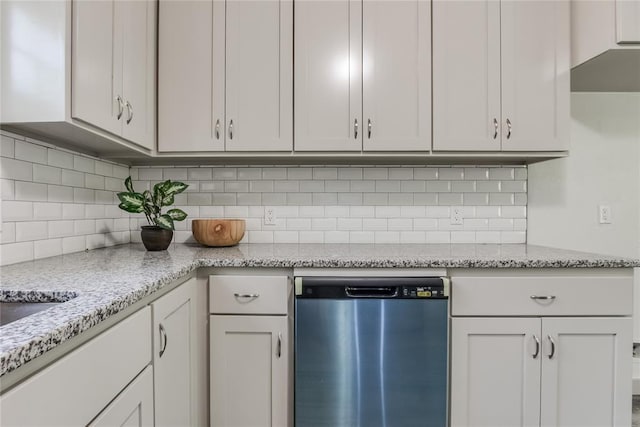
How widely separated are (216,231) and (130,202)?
0.43 m

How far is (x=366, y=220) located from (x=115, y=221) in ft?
4.78

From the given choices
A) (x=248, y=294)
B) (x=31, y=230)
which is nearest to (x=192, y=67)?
(x=31, y=230)

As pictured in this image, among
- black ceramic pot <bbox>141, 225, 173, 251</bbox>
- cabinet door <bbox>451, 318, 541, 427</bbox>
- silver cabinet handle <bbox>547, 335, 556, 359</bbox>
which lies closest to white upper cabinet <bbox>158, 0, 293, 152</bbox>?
black ceramic pot <bbox>141, 225, 173, 251</bbox>

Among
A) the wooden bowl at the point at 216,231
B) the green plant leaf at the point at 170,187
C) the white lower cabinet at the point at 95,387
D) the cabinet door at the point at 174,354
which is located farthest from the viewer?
the wooden bowl at the point at 216,231

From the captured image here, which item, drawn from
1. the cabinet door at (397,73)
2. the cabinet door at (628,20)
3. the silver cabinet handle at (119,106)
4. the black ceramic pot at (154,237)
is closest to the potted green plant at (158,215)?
the black ceramic pot at (154,237)

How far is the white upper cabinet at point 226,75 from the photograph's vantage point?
1.73m

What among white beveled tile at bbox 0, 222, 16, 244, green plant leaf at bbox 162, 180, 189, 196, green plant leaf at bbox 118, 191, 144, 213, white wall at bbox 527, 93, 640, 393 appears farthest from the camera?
white wall at bbox 527, 93, 640, 393

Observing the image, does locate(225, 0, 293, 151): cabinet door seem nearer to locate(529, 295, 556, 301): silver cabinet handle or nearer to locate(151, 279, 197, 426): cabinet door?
locate(151, 279, 197, 426): cabinet door

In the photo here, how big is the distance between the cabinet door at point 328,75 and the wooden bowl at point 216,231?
0.56 m

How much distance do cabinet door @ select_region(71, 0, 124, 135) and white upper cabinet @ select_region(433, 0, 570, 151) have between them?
4.76 ft

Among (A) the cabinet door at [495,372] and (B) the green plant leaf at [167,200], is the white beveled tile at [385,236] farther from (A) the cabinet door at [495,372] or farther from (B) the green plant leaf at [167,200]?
(B) the green plant leaf at [167,200]

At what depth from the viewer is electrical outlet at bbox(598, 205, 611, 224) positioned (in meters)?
2.04

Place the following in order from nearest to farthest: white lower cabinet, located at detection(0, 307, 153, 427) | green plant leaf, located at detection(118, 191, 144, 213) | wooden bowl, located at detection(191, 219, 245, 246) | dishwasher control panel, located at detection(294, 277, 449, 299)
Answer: white lower cabinet, located at detection(0, 307, 153, 427)
dishwasher control panel, located at detection(294, 277, 449, 299)
green plant leaf, located at detection(118, 191, 144, 213)
wooden bowl, located at detection(191, 219, 245, 246)

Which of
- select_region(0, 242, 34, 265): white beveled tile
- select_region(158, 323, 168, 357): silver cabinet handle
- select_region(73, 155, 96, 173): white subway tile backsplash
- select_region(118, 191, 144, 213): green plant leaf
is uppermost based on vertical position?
select_region(73, 155, 96, 173): white subway tile backsplash
